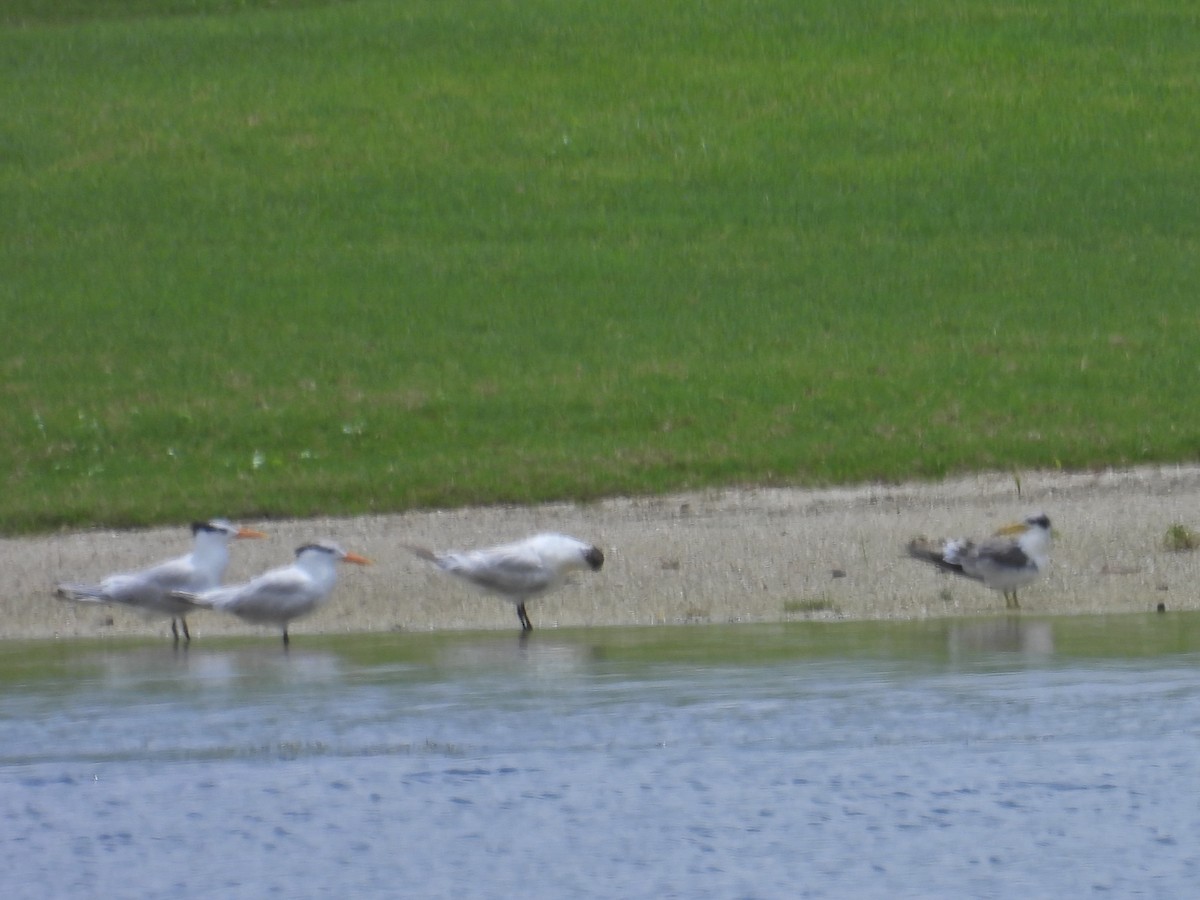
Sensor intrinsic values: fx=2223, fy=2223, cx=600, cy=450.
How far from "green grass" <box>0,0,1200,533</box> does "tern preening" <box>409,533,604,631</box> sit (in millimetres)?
2898

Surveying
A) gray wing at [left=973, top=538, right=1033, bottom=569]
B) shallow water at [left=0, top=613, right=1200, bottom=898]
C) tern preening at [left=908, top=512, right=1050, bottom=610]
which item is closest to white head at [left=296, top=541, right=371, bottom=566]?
shallow water at [left=0, top=613, right=1200, bottom=898]

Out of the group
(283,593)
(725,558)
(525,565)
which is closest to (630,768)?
(525,565)

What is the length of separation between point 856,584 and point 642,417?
447 centimetres

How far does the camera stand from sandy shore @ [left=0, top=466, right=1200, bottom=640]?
11492mm

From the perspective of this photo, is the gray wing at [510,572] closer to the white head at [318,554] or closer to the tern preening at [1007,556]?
the white head at [318,554]

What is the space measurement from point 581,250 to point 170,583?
984 centimetres

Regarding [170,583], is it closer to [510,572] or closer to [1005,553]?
[510,572]

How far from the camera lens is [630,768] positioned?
27.5 ft

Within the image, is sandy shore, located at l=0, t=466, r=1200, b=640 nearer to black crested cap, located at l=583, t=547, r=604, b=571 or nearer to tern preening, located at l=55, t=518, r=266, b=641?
black crested cap, located at l=583, t=547, r=604, b=571

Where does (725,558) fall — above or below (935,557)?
above

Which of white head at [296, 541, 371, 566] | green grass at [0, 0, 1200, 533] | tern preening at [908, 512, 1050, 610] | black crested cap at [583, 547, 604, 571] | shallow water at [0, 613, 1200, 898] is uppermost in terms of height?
green grass at [0, 0, 1200, 533]

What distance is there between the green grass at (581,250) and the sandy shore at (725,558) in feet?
1.75

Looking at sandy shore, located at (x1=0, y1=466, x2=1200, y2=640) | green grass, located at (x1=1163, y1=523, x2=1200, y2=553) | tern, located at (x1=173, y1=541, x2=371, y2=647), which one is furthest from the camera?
green grass, located at (x1=1163, y1=523, x2=1200, y2=553)

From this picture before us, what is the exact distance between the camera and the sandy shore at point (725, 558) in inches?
452
